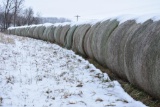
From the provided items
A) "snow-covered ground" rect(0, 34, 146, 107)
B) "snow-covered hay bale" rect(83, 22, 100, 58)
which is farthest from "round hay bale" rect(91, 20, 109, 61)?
"snow-covered ground" rect(0, 34, 146, 107)

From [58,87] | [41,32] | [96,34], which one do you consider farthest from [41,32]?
[58,87]

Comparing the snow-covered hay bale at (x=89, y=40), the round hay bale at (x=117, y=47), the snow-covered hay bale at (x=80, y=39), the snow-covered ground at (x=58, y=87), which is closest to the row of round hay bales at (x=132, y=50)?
the round hay bale at (x=117, y=47)

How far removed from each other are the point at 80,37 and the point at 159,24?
7227 mm

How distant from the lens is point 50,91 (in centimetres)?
644

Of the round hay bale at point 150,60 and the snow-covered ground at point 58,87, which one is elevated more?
the round hay bale at point 150,60

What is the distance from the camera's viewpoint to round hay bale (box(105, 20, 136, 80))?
703cm

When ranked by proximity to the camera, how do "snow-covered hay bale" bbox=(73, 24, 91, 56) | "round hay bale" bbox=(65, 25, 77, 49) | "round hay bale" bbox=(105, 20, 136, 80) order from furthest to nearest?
"round hay bale" bbox=(65, 25, 77, 49)
"snow-covered hay bale" bbox=(73, 24, 91, 56)
"round hay bale" bbox=(105, 20, 136, 80)

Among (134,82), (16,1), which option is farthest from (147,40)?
(16,1)

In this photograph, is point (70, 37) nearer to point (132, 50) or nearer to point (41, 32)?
point (132, 50)

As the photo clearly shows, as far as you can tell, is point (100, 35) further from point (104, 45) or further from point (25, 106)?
point (25, 106)

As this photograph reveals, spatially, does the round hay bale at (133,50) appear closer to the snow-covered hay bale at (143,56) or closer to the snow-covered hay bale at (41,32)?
the snow-covered hay bale at (143,56)

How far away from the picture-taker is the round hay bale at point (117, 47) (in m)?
7.03

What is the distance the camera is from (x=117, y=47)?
7.16m

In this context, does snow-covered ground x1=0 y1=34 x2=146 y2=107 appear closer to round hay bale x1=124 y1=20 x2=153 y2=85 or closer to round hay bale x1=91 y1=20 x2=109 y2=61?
round hay bale x1=124 y1=20 x2=153 y2=85
